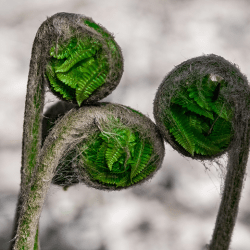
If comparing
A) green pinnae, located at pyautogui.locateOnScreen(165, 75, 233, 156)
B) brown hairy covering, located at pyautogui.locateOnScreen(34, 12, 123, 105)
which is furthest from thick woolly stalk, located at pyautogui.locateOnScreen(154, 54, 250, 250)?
brown hairy covering, located at pyautogui.locateOnScreen(34, 12, 123, 105)

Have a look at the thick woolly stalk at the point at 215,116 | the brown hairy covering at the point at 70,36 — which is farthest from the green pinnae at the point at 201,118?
the brown hairy covering at the point at 70,36

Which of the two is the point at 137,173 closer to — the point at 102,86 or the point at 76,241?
the point at 102,86

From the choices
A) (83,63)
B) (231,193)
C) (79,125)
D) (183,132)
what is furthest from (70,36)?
(231,193)

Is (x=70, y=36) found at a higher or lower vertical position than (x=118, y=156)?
higher

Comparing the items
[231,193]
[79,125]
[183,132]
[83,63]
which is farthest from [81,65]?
[231,193]

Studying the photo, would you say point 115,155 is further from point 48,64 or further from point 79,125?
point 48,64

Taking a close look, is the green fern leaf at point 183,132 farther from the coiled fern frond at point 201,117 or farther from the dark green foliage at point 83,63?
the dark green foliage at point 83,63

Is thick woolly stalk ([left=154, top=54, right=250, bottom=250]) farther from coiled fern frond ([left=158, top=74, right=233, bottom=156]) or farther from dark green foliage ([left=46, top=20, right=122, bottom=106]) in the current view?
dark green foliage ([left=46, top=20, right=122, bottom=106])
